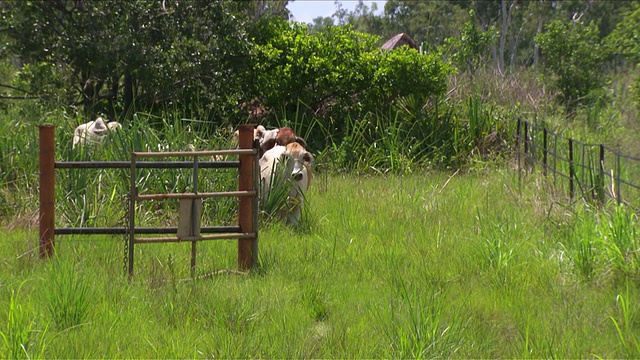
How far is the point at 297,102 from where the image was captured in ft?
45.9

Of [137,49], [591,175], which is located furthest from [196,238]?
[137,49]

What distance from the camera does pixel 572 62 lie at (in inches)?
891

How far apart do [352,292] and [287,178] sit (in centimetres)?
273

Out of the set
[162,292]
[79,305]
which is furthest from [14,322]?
[162,292]

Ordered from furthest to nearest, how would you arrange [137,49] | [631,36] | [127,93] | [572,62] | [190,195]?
1. [572,62]
2. [631,36]
3. [127,93]
4. [137,49]
5. [190,195]

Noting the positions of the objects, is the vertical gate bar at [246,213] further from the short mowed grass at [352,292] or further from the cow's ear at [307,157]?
the cow's ear at [307,157]

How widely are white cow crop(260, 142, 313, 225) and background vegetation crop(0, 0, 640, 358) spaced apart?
0.88ft

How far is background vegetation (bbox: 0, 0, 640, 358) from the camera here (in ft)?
17.3

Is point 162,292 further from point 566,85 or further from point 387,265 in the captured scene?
point 566,85

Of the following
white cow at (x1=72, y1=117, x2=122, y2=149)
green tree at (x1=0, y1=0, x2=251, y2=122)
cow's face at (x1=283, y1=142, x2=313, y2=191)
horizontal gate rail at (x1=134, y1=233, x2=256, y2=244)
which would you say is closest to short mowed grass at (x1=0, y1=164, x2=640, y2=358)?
horizontal gate rail at (x1=134, y1=233, x2=256, y2=244)

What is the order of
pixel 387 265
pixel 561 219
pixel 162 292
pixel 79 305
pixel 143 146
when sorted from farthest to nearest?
1. pixel 143 146
2. pixel 561 219
3. pixel 387 265
4. pixel 162 292
5. pixel 79 305

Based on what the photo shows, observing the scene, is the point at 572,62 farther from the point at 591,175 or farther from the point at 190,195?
the point at 190,195

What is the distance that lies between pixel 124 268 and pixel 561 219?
151 inches

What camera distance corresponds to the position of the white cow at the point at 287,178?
865cm
